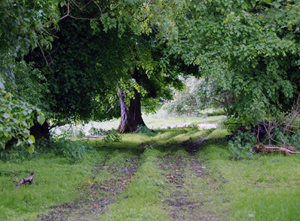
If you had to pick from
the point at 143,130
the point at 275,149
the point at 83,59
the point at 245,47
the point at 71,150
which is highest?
the point at 83,59

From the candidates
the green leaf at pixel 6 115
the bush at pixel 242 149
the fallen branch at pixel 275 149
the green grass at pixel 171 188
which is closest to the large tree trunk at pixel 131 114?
the green grass at pixel 171 188

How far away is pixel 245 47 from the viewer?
9.69 m

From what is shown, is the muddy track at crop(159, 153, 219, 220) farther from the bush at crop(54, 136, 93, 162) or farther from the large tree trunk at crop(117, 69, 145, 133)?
the large tree trunk at crop(117, 69, 145, 133)

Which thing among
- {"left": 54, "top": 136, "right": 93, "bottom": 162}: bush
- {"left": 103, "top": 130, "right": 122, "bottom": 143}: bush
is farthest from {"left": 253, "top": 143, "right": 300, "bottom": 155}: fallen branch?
{"left": 103, "top": 130, "right": 122, "bottom": 143}: bush

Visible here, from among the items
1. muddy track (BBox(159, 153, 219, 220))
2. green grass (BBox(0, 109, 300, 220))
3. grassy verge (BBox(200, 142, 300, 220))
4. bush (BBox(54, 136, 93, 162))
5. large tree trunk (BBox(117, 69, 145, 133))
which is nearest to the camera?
grassy verge (BBox(200, 142, 300, 220))

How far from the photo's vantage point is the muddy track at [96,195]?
5256mm

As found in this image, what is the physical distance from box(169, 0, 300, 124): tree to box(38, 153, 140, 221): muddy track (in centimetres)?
451

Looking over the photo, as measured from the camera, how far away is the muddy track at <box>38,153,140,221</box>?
526 centimetres

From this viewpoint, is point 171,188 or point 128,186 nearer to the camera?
point 171,188

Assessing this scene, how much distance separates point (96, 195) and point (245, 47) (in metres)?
6.69

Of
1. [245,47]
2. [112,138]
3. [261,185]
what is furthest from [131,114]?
[261,185]

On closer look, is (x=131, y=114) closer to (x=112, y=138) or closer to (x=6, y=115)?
(x=112, y=138)

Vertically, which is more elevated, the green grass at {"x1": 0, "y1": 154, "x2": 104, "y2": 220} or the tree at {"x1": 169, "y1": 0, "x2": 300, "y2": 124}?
the tree at {"x1": 169, "y1": 0, "x2": 300, "y2": 124}

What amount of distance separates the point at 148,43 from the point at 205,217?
379 inches
